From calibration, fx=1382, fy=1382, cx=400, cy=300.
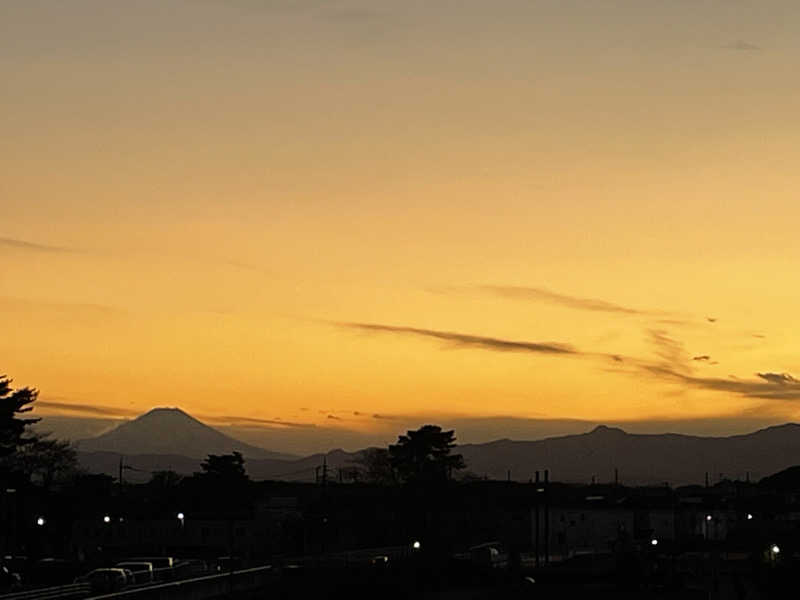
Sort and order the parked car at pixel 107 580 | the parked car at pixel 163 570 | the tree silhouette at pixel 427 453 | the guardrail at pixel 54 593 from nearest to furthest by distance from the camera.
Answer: the guardrail at pixel 54 593
the parked car at pixel 107 580
the parked car at pixel 163 570
the tree silhouette at pixel 427 453

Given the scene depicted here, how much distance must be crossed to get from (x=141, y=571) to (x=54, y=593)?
14.5m

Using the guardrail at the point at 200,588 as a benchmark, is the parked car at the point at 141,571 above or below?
above

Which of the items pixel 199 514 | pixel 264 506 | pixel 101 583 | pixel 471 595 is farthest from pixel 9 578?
pixel 264 506

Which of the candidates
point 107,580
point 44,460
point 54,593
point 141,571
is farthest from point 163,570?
point 44,460

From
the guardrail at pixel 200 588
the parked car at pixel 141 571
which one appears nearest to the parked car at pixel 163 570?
the parked car at pixel 141 571

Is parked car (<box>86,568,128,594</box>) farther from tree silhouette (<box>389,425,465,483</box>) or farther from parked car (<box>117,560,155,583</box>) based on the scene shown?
tree silhouette (<box>389,425,465,483</box>)

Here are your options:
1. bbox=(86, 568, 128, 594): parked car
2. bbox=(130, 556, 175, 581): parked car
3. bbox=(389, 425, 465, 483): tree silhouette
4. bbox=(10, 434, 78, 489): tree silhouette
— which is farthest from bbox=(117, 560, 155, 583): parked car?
bbox=(389, 425, 465, 483): tree silhouette

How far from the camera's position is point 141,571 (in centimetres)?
7712

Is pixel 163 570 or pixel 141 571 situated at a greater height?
pixel 163 570

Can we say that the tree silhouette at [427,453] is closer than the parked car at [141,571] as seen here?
No

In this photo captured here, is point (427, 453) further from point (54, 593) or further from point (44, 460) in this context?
point (54, 593)

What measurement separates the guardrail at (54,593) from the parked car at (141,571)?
5.55 meters

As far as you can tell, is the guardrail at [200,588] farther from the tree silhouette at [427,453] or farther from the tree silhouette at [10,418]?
the tree silhouette at [427,453]

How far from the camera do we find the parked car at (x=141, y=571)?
249 feet
